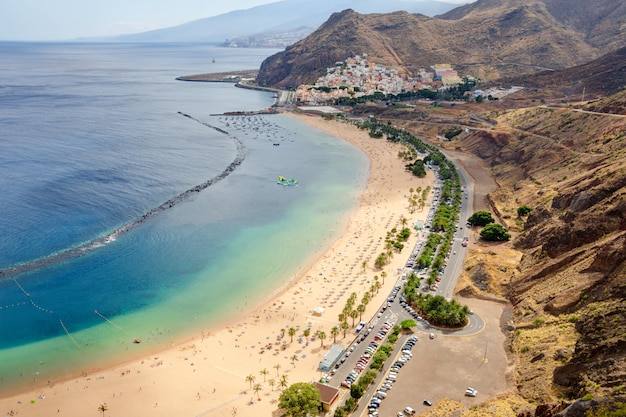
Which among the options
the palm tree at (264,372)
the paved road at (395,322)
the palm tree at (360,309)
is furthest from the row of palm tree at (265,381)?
the palm tree at (360,309)

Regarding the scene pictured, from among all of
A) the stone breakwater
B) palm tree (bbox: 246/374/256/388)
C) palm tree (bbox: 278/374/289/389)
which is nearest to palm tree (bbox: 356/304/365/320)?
palm tree (bbox: 278/374/289/389)

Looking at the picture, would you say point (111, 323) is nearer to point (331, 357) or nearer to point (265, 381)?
point (265, 381)

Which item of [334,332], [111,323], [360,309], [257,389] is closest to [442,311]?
[360,309]

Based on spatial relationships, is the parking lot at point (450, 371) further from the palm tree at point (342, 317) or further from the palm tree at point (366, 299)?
the palm tree at point (366, 299)

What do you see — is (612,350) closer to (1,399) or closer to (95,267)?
(1,399)

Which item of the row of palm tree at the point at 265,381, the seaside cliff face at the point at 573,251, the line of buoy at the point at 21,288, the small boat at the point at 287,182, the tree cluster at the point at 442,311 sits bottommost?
the line of buoy at the point at 21,288

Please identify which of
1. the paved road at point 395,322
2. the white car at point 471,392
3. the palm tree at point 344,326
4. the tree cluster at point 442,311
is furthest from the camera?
the palm tree at point 344,326

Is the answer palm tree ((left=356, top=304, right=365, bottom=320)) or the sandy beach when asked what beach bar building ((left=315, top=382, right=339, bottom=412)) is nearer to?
the sandy beach
